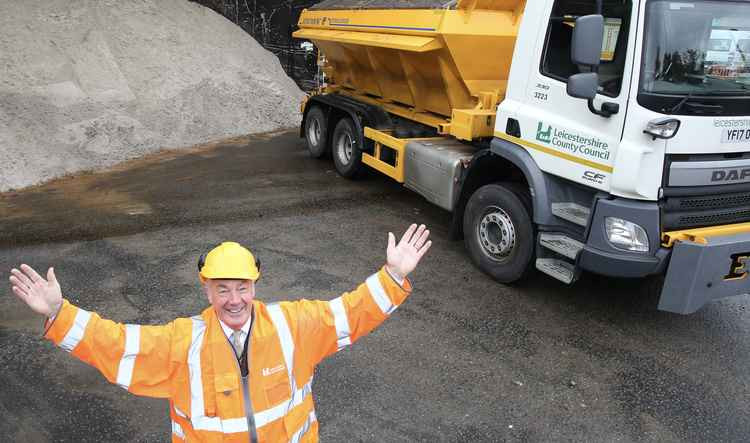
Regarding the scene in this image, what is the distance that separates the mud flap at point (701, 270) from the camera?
162 inches

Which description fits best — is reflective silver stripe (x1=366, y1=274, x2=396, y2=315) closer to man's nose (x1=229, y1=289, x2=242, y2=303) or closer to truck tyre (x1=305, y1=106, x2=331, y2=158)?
man's nose (x1=229, y1=289, x2=242, y2=303)

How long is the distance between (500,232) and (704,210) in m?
1.68

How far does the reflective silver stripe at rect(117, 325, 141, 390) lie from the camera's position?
2061 millimetres

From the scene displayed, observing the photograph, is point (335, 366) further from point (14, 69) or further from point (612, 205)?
point (14, 69)

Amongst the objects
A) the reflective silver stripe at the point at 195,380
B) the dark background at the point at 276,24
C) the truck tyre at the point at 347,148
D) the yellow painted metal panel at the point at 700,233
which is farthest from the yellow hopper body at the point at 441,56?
the dark background at the point at 276,24

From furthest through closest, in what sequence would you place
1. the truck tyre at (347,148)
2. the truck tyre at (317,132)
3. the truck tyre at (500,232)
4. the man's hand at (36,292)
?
1. the truck tyre at (317,132)
2. the truck tyre at (347,148)
3. the truck tyre at (500,232)
4. the man's hand at (36,292)

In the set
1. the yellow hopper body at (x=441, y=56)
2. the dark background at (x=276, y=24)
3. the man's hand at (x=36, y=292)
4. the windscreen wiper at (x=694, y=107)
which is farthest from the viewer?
the dark background at (x=276, y=24)

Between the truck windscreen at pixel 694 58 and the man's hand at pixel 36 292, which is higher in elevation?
the truck windscreen at pixel 694 58

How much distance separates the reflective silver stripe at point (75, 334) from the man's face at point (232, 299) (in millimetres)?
423

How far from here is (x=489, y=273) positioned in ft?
18.6

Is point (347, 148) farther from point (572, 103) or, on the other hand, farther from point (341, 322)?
point (341, 322)

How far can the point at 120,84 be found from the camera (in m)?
11.8

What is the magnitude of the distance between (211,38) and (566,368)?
12555 millimetres

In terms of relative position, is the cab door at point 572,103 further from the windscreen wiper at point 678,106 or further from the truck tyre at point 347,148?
the truck tyre at point 347,148
